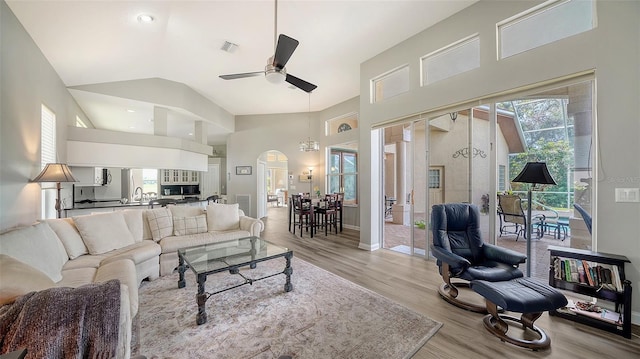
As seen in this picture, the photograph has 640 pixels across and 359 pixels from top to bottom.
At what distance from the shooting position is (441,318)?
2.27m

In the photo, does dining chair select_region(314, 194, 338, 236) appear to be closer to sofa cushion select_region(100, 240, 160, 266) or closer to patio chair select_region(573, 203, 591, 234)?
sofa cushion select_region(100, 240, 160, 266)

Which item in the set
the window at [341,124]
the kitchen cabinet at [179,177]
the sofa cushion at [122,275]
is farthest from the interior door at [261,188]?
the sofa cushion at [122,275]

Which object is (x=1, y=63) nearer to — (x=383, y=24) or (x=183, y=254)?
(x=183, y=254)

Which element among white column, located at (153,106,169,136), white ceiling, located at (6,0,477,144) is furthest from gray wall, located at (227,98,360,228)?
white column, located at (153,106,169,136)

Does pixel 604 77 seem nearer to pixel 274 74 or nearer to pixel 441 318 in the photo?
pixel 441 318

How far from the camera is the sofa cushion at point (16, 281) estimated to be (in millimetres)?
1312

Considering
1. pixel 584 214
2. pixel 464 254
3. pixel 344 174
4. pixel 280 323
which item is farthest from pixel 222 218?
pixel 584 214

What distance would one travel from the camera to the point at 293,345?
1.91 metres

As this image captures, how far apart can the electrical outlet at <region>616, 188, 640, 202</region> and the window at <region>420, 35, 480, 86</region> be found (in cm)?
204

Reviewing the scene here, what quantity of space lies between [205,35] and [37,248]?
11.0 ft

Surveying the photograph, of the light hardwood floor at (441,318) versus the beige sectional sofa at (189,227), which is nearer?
the light hardwood floor at (441,318)

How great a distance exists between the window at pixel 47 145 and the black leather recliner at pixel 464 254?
17.9 ft

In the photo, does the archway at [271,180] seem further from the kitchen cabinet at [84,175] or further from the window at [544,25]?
the window at [544,25]

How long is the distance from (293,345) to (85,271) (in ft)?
7.35
